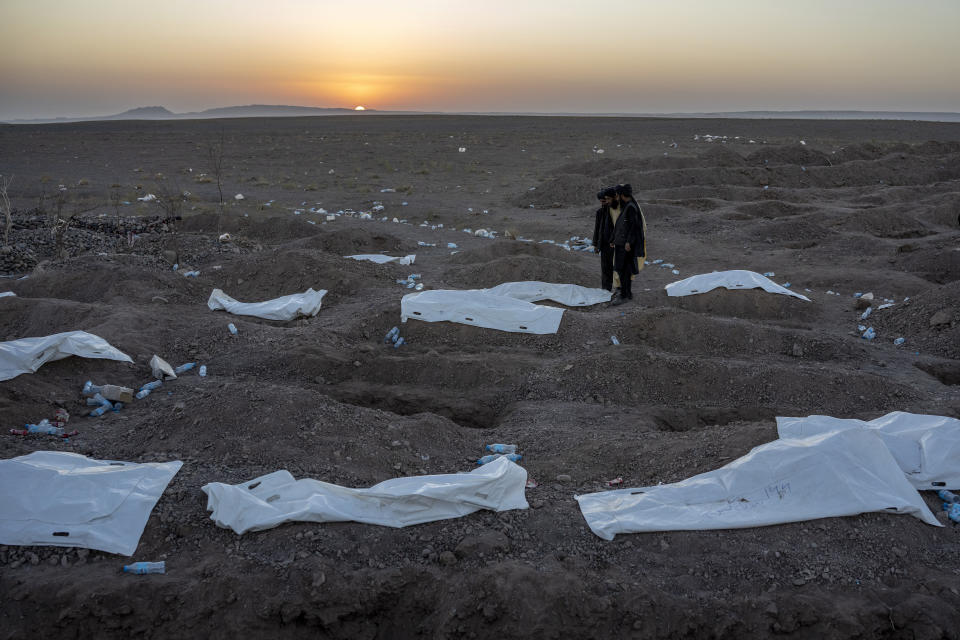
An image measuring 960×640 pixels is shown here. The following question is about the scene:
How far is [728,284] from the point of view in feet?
27.9

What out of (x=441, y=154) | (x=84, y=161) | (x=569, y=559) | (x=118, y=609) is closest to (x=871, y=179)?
(x=441, y=154)

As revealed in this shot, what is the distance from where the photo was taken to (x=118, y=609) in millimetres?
3260

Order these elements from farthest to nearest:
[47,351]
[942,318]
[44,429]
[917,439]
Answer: [942,318] < [47,351] < [44,429] < [917,439]

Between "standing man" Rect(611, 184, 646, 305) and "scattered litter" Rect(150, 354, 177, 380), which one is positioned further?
"standing man" Rect(611, 184, 646, 305)

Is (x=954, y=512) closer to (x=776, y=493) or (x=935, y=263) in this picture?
(x=776, y=493)

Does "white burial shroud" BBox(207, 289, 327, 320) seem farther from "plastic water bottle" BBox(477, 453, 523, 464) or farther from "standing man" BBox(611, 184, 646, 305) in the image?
"plastic water bottle" BBox(477, 453, 523, 464)

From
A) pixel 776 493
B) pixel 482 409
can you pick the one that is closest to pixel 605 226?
pixel 482 409

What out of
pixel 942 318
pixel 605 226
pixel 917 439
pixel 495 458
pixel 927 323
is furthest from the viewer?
pixel 605 226

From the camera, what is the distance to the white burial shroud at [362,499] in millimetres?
3715

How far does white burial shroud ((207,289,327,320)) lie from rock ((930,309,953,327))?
7279mm

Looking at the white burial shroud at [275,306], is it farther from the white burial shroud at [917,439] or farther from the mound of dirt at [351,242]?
the white burial shroud at [917,439]

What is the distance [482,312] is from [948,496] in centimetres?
470

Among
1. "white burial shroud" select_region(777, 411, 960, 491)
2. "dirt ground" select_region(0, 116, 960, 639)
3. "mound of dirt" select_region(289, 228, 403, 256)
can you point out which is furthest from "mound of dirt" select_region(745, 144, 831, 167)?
"white burial shroud" select_region(777, 411, 960, 491)

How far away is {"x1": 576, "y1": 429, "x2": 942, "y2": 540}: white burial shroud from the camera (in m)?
3.73
